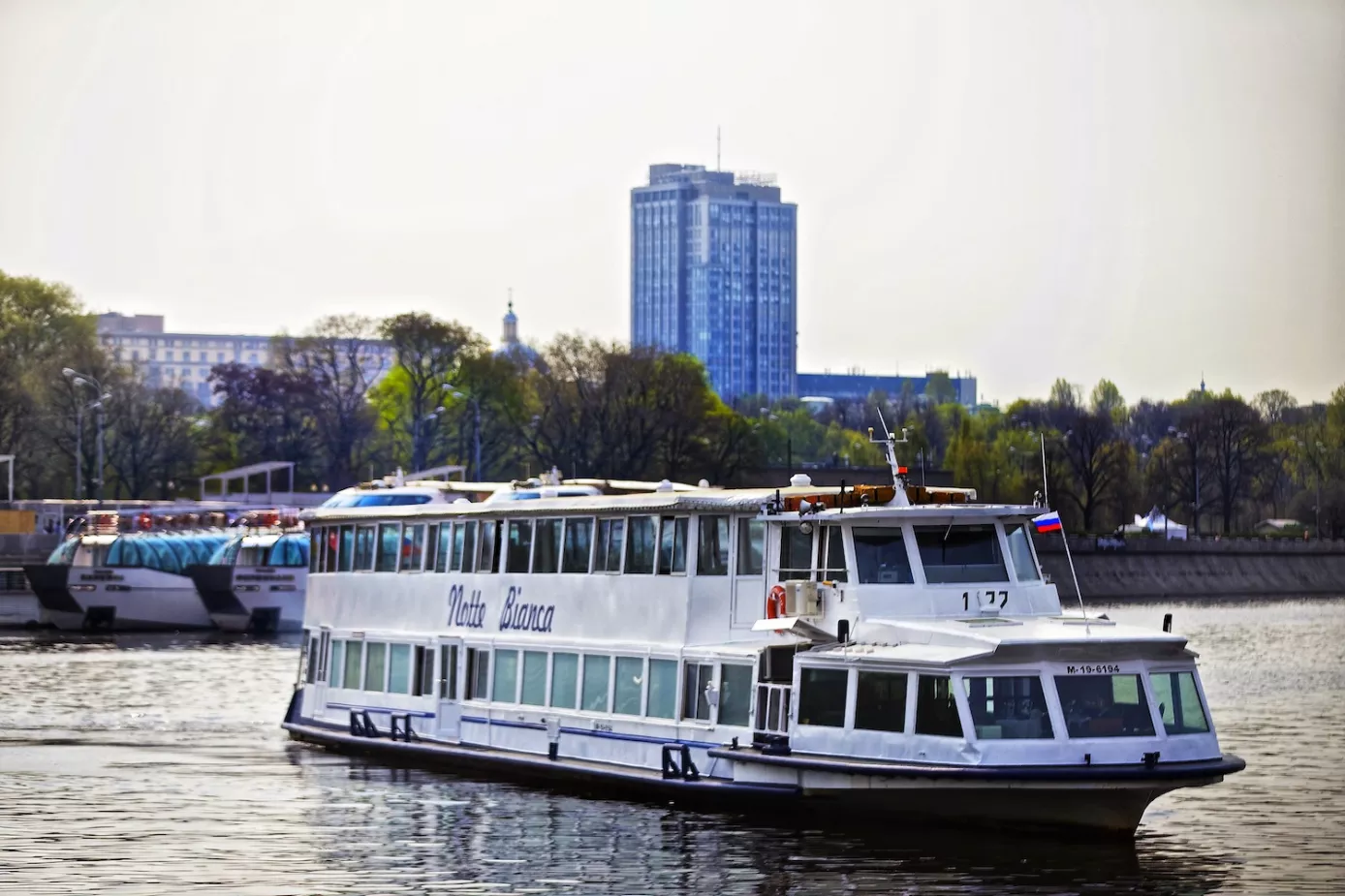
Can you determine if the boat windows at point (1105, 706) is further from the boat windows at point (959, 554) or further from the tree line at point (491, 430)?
the tree line at point (491, 430)

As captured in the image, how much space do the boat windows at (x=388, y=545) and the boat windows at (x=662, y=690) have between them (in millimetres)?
9454

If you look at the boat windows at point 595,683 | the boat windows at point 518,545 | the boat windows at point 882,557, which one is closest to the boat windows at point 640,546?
the boat windows at point 595,683

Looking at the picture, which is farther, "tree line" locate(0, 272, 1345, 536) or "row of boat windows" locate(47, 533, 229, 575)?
"tree line" locate(0, 272, 1345, 536)

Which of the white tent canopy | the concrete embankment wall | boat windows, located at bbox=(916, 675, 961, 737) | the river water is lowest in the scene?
the river water

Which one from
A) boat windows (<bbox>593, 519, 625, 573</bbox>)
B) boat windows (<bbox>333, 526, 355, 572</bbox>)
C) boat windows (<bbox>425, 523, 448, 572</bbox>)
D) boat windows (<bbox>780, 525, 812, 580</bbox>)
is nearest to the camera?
boat windows (<bbox>780, 525, 812, 580</bbox>)

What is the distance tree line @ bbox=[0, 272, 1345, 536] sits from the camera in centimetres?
12900

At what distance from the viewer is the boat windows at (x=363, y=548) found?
1845 inches

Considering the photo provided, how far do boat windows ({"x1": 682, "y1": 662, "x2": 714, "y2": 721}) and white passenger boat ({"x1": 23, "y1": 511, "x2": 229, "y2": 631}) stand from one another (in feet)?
Result: 219

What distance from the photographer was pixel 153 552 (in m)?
104

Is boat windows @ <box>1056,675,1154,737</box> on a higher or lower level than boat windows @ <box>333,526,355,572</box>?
lower

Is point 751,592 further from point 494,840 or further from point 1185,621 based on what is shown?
point 1185,621

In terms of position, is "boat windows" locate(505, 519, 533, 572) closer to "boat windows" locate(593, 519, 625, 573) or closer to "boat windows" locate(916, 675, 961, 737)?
"boat windows" locate(593, 519, 625, 573)

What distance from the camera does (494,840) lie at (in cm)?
3553

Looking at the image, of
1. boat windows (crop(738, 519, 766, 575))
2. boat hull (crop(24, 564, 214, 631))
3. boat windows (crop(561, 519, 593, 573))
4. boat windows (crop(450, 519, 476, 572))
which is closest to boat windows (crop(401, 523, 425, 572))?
boat windows (crop(450, 519, 476, 572))
